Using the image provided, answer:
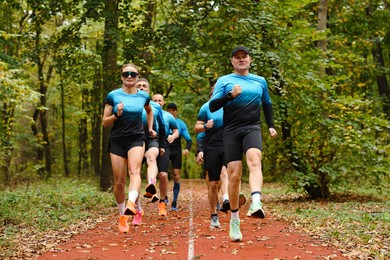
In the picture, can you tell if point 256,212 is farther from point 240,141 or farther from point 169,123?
point 169,123

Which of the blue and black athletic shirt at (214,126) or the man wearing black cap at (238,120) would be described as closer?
the man wearing black cap at (238,120)

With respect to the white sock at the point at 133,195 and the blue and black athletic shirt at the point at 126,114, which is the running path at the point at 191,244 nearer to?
the white sock at the point at 133,195

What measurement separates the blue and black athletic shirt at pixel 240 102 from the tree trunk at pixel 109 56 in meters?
6.20

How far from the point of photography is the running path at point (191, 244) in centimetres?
659

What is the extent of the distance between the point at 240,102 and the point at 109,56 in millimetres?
10413

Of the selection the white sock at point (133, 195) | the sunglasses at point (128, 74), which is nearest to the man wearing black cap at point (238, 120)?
the white sock at point (133, 195)

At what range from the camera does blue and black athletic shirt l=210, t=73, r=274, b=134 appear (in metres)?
7.40

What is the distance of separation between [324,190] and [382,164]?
177 centimetres

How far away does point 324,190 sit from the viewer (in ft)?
51.8

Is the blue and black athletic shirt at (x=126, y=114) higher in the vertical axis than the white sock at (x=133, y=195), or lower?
higher

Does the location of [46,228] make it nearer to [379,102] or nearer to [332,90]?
[332,90]

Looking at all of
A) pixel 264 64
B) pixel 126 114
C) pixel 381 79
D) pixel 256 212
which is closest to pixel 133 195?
pixel 126 114

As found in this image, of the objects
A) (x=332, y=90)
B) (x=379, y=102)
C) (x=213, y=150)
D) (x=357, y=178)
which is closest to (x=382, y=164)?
(x=357, y=178)

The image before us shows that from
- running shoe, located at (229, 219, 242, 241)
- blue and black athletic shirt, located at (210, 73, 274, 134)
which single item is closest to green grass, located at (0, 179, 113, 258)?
running shoe, located at (229, 219, 242, 241)
